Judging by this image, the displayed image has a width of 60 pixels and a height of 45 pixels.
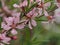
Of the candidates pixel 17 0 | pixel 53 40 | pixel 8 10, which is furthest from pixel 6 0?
pixel 53 40

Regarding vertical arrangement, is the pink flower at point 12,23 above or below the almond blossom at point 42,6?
below

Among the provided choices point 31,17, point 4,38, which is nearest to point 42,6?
point 31,17

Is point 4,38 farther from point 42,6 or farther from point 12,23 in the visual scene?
point 42,6

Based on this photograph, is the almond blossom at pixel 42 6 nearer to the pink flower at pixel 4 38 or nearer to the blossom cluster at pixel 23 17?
the blossom cluster at pixel 23 17

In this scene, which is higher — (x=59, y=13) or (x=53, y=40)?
(x=59, y=13)

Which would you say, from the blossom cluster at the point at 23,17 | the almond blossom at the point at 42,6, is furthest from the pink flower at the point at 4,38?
the almond blossom at the point at 42,6

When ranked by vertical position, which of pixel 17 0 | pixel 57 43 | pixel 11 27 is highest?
pixel 17 0

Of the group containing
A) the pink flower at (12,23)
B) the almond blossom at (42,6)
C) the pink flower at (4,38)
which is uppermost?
the almond blossom at (42,6)

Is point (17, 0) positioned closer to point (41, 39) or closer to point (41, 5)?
point (41, 5)

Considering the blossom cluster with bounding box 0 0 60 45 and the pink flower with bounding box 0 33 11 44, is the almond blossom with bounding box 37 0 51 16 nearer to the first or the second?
the blossom cluster with bounding box 0 0 60 45

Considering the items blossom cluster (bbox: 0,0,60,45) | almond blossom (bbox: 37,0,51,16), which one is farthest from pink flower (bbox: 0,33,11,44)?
almond blossom (bbox: 37,0,51,16)

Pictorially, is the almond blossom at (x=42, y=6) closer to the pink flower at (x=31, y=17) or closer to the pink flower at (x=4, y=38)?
the pink flower at (x=31, y=17)
